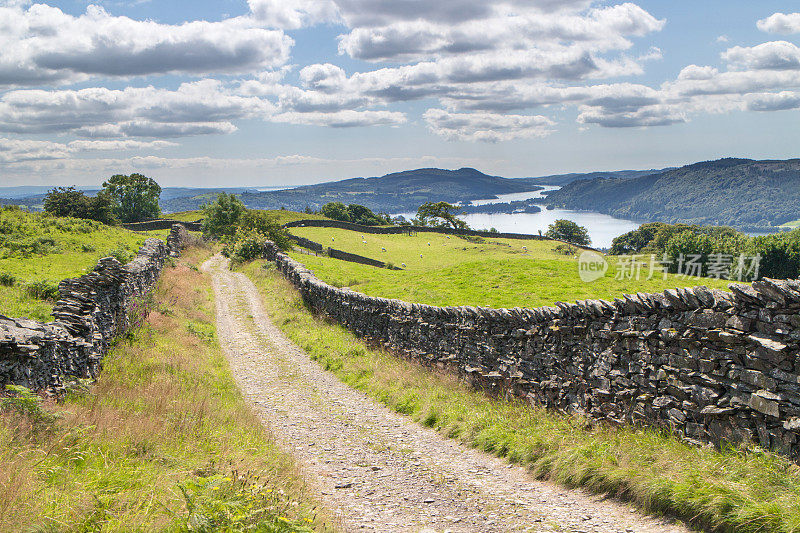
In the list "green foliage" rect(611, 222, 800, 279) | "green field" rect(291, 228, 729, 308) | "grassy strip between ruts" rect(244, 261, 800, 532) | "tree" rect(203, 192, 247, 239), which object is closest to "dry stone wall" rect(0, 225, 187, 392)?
"grassy strip between ruts" rect(244, 261, 800, 532)

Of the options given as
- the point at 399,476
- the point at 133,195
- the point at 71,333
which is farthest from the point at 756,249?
the point at 133,195

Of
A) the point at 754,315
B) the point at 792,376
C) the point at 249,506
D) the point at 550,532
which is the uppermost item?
the point at 754,315

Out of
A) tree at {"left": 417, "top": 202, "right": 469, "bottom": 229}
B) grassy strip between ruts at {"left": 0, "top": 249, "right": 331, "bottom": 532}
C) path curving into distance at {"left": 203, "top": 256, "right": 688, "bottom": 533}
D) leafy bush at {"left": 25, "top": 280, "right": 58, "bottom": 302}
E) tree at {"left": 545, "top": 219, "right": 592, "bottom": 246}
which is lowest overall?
path curving into distance at {"left": 203, "top": 256, "right": 688, "bottom": 533}

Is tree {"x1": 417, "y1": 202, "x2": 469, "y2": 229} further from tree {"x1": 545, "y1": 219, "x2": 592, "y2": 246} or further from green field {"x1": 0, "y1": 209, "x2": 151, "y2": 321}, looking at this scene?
green field {"x1": 0, "y1": 209, "x2": 151, "y2": 321}

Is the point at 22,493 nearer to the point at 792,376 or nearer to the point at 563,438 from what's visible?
the point at 563,438

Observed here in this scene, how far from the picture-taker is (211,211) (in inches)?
2672

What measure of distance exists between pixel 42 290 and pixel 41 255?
8.88m

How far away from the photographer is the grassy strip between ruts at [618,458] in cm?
576

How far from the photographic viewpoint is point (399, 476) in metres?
9.06

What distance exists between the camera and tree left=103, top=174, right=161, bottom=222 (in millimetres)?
111562

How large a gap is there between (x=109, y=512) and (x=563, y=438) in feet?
22.6

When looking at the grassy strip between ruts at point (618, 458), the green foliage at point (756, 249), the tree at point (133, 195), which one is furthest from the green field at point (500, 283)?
the tree at point (133, 195)

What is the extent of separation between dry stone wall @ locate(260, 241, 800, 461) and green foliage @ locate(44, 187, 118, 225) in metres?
51.7

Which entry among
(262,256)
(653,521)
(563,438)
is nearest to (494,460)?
(563,438)
